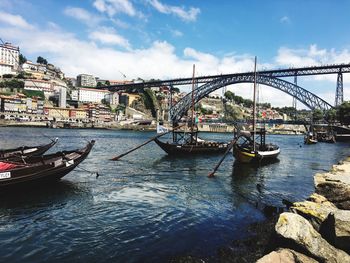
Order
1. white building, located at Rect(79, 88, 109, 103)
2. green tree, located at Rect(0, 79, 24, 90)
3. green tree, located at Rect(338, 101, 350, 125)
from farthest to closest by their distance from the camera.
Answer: white building, located at Rect(79, 88, 109, 103) → green tree, located at Rect(0, 79, 24, 90) → green tree, located at Rect(338, 101, 350, 125)

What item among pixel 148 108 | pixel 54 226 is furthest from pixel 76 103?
pixel 54 226

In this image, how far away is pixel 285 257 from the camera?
656 cm

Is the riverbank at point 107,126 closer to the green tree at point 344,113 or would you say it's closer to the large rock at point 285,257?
the green tree at point 344,113

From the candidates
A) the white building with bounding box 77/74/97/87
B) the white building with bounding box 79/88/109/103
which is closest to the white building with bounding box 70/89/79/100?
the white building with bounding box 79/88/109/103

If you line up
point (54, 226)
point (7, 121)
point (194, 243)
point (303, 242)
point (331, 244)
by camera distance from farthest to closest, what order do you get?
point (7, 121)
point (54, 226)
point (194, 243)
point (331, 244)
point (303, 242)

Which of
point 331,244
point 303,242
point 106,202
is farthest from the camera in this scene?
point 106,202

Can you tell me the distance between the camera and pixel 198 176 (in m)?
22.6

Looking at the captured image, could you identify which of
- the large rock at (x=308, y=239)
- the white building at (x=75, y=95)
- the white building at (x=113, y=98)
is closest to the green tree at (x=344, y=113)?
the large rock at (x=308, y=239)

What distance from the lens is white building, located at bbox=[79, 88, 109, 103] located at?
538 feet

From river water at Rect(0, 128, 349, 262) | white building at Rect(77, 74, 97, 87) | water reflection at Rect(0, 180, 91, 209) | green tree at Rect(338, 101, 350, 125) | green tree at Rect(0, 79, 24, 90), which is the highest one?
white building at Rect(77, 74, 97, 87)

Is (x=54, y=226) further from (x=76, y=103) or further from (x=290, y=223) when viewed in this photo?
(x=76, y=103)

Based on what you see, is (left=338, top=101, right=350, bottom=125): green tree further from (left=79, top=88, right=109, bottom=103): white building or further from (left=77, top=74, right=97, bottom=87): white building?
(left=77, top=74, right=97, bottom=87): white building

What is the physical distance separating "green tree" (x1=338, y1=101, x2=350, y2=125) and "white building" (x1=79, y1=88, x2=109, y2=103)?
118827 mm

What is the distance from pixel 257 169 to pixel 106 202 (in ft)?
54.5
